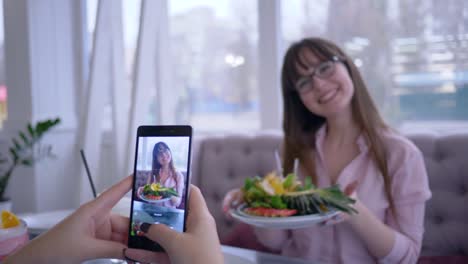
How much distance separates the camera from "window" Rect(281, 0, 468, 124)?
1.82 metres

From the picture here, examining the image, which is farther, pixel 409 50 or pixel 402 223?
pixel 409 50

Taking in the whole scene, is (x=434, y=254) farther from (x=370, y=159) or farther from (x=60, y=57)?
(x=60, y=57)

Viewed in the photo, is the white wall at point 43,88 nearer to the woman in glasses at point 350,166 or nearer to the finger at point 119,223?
the woman in glasses at point 350,166

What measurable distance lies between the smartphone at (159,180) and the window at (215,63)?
1.74 meters

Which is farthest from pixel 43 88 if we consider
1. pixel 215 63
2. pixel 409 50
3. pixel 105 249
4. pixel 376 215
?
pixel 105 249

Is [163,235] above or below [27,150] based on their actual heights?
above

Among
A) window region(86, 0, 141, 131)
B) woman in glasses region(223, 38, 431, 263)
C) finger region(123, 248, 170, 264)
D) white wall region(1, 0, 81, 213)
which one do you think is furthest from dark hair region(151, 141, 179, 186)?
white wall region(1, 0, 81, 213)

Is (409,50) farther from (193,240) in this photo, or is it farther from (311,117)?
(193,240)

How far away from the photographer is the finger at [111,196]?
591mm

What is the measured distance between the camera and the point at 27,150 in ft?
8.80

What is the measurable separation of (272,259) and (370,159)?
0.51 meters

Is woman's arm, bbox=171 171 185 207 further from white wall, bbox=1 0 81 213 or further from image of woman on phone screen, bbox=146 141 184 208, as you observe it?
white wall, bbox=1 0 81 213

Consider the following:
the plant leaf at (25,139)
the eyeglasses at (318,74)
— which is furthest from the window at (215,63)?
the eyeglasses at (318,74)

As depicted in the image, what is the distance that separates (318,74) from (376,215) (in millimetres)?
445
